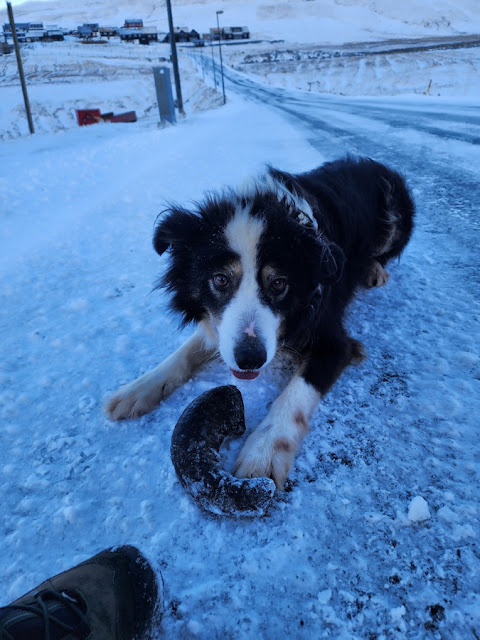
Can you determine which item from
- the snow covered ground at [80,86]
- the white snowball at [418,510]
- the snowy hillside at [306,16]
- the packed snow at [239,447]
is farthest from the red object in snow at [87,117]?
the snowy hillside at [306,16]

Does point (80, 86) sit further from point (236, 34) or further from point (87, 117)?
point (236, 34)

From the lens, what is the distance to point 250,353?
2.06m

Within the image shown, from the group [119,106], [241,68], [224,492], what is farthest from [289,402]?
[241,68]

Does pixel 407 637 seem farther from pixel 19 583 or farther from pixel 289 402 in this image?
pixel 19 583

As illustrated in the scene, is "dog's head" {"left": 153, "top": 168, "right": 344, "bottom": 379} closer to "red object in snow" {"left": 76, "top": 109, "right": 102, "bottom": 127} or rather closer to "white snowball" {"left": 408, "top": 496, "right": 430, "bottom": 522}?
"white snowball" {"left": 408, "top": 496, "right": 430, "bottom": 522}

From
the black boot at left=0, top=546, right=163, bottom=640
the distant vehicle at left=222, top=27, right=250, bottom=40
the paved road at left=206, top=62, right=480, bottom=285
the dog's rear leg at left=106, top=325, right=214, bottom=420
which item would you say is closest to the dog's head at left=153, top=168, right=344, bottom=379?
the dog's rear leg at left=106, top=325, right=214, bottom=420

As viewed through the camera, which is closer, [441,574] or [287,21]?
[441,574]

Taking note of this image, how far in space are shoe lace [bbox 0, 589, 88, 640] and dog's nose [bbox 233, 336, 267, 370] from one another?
115cm

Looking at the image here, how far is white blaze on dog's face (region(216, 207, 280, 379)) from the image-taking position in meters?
2.08

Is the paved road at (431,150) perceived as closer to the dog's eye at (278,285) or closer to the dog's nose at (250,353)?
the dog's eye at (278,285)

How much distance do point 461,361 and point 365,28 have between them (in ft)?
372

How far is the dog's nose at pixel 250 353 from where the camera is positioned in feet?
6.76

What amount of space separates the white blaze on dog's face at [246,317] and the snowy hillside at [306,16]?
92.2 m

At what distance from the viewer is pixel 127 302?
363 centimetres
